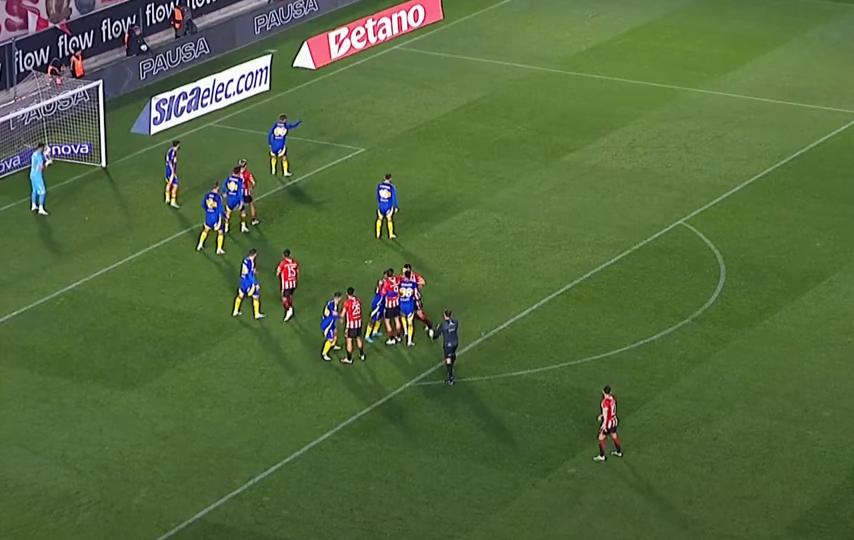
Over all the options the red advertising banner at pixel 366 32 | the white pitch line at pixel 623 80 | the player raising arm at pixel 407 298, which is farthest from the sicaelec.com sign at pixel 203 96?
the player raising arm at pixel 407 298

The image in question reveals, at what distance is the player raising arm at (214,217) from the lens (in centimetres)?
3925

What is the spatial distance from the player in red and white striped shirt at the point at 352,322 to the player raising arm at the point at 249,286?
2326mm

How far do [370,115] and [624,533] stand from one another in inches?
887

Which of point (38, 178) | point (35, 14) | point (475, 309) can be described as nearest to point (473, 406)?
point (475, 309)

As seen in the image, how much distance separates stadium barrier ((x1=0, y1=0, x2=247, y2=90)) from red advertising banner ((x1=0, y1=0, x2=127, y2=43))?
419 millimetres

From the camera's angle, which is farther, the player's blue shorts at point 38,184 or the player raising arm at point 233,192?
the player's blue shorts at point 38,184

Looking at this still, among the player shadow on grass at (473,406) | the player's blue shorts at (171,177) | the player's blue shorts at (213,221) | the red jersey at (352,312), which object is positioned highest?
the red jersey at (352,312)

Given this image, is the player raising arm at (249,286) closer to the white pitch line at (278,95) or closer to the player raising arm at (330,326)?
the player raising arm at (330,326)

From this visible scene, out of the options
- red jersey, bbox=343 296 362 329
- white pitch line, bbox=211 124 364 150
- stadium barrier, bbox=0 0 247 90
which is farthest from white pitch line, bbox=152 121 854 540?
stadium barrier, bbox=0 0 247 90

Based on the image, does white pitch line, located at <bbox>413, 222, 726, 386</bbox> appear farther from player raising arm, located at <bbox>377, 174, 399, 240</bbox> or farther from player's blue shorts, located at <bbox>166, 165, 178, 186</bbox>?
player's blue shorts, located at <bbox>166, 165, 178, 186</bbox>

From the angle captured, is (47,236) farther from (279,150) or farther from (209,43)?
(209,43)

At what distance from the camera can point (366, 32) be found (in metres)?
53.4

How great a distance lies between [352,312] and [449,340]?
210 centimetres

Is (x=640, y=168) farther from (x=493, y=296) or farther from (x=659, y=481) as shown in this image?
(x=659, y=481)
